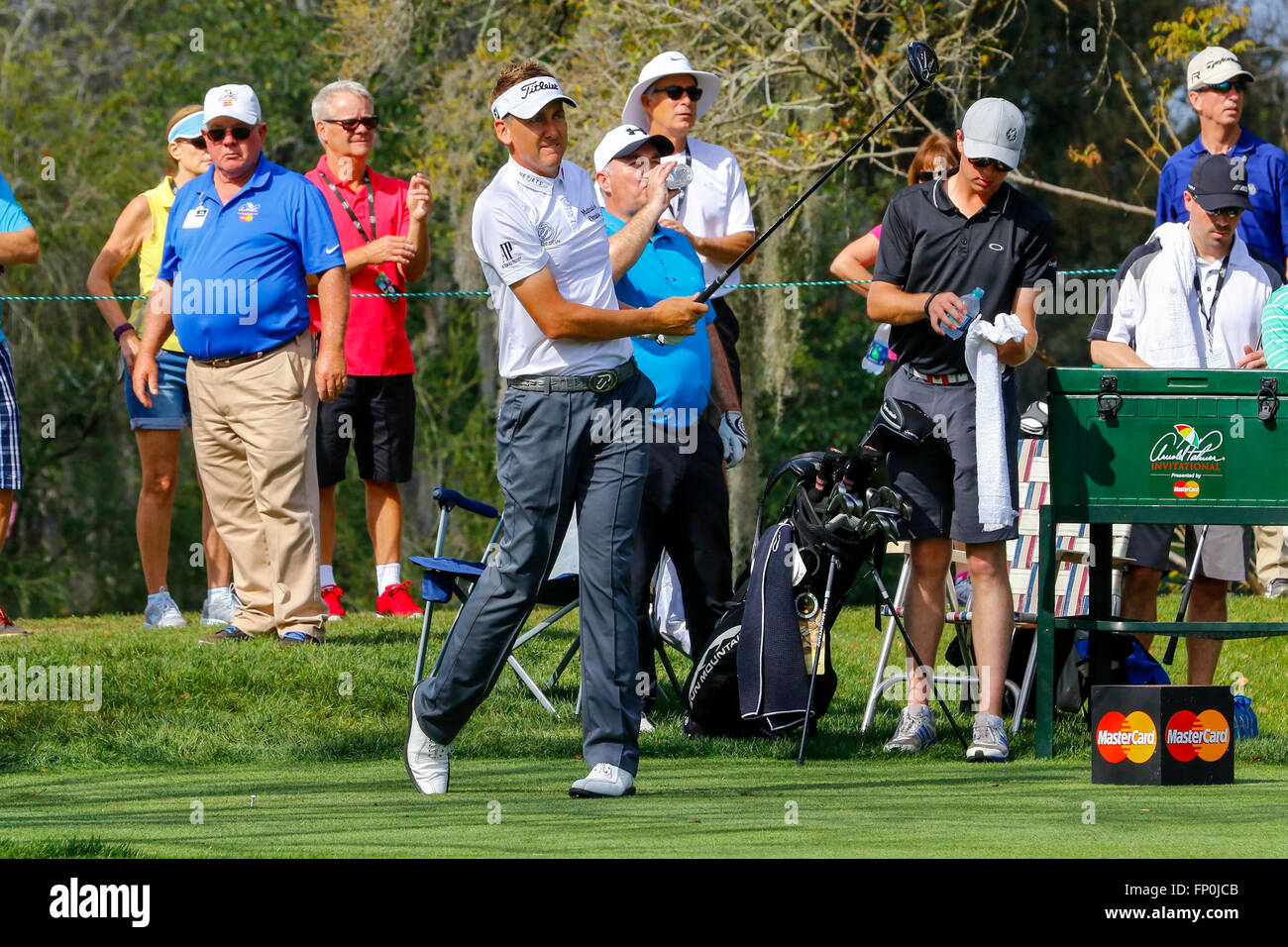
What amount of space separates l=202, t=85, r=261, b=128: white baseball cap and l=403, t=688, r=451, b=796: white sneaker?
3784 mm

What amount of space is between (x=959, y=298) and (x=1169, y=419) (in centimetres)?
87

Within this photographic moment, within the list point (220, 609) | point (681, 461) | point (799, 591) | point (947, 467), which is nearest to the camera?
point (799, 591)

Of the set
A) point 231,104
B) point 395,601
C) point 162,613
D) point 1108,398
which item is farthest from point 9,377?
point 1108,398

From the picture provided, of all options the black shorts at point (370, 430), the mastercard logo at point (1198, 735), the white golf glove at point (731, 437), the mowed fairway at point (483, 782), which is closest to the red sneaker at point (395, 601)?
the mowed fairway at point (483, 782)

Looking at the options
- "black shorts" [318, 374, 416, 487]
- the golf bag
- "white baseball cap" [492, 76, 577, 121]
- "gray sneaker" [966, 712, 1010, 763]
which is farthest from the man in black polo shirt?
"black shorts" [318, 374, 416, 487]

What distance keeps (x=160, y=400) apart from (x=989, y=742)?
495 centimetres

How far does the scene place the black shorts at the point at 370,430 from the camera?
10383mm

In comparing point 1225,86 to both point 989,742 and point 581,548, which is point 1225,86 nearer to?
point 989,742

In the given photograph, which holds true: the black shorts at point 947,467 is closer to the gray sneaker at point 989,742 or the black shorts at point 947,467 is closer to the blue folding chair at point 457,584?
the gray sneaker at point 989,742

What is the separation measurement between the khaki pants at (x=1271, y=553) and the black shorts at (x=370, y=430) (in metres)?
4.86

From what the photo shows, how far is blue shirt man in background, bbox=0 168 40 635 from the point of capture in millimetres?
8969

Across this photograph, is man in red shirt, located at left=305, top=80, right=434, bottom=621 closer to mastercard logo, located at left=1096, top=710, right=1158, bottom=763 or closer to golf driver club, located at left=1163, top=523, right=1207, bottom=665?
golf driver club, located at left=1163, top=523, right=1207, bottom=665

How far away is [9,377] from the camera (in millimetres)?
9594

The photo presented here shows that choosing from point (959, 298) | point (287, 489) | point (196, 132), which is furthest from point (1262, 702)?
point (196, 132)
